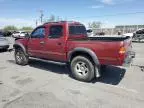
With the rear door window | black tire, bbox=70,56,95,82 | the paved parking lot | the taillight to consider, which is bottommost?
the paved parking lot

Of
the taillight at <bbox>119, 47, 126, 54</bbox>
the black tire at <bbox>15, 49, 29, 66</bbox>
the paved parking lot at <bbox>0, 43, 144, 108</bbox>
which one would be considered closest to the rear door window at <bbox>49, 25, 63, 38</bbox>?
the paved parking lot at <bbox>0, 43, 144, 108</bbox>

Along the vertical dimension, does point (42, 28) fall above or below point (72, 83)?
above

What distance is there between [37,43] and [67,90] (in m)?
3.02

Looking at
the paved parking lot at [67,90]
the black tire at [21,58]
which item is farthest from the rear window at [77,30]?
the black tire at [21,58]

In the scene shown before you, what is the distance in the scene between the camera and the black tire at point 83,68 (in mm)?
5840

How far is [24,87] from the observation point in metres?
5.52

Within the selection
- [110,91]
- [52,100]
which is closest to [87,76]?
[110,91]

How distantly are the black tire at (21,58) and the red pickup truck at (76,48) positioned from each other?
0.06m

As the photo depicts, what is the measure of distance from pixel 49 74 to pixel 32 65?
73.4 inches

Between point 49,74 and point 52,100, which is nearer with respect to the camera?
point 52,100

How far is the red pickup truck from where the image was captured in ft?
17.4

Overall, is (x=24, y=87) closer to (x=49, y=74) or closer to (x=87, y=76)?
(x=49, y=74)

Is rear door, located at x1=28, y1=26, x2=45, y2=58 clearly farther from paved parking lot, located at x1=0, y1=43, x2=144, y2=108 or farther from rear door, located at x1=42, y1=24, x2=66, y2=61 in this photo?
paved parking lot, located at x1=0, y1=43, x2=144, y2=108

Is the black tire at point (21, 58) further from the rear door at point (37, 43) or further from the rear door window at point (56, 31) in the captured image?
the rear door window at point (56, 31)
